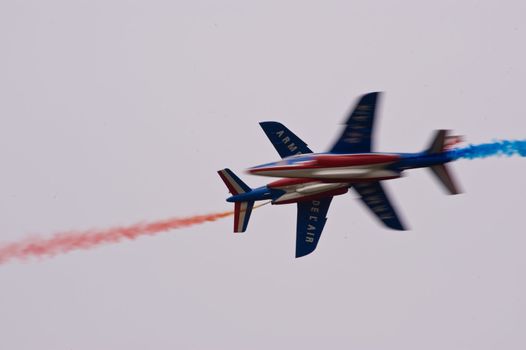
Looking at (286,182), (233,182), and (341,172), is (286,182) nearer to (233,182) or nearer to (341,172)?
(341,172)

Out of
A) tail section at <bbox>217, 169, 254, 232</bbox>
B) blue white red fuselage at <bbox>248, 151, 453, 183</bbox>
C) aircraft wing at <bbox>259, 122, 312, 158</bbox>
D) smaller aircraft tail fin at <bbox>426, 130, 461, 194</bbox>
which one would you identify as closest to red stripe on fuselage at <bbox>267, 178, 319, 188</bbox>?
aircraft wing at <bbox>259, 122, 312, 158</bbox>

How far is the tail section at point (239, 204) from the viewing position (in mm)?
65562

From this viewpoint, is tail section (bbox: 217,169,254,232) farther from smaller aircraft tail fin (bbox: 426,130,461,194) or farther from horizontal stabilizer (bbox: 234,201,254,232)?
smaller aircraft tail fin (bbox: 426,130,461,194)

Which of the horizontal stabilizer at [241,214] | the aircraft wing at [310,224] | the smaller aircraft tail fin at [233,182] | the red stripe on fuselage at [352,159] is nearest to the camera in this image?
the red stripe on fuselage at [352,159]

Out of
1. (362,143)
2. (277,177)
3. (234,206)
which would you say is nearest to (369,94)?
(362,143)

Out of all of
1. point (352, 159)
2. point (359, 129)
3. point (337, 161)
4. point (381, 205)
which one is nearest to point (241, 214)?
point (337, 161)

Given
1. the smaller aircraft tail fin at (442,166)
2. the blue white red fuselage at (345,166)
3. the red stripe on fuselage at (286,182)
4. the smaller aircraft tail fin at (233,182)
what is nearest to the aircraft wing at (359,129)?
the blue white red fuselage at (345,166)

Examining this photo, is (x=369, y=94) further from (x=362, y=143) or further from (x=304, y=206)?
(x=304, y=206)

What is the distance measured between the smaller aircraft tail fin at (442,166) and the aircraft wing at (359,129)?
10.6 ft

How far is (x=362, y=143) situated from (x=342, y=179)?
2.10 metres

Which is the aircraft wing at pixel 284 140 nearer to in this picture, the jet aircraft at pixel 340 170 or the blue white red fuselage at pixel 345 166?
the jet aircraft at pixel 340 170

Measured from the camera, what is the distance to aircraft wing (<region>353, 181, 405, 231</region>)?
62375mm

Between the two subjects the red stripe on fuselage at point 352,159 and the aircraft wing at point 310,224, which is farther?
the aircraft wing at point 310,224

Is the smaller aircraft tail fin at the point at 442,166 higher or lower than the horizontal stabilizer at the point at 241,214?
higher
